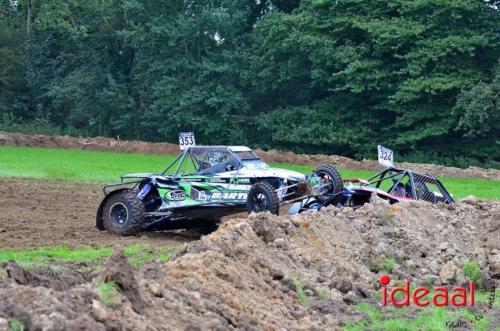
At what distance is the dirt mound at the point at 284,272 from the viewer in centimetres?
820

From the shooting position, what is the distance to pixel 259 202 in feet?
62.1

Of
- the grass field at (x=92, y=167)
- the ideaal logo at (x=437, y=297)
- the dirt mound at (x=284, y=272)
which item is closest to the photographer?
the dirt mound at (x=284, y=272)

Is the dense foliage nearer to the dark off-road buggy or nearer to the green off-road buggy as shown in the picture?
the dark off-road buggy

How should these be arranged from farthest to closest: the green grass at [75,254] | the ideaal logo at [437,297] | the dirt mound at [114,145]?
the dirt mound at [114,145], the green grass at [75,254], the ideaal logo at [437,297]

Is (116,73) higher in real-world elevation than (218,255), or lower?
higher

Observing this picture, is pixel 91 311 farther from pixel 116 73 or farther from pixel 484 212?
pixel 116 73

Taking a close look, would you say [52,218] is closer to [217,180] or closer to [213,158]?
[213,158]

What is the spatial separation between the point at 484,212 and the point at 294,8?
40362mm

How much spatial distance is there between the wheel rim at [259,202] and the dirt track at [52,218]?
5.51 feet

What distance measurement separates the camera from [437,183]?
22.0m

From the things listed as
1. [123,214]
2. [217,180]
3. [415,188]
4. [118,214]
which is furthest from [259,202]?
[415,188]

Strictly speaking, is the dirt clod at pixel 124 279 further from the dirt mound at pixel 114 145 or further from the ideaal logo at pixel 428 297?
the dirt mound at pixel 114 145

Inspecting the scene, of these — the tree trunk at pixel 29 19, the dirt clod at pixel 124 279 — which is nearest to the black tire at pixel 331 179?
the dirt clod at pixel 124 279

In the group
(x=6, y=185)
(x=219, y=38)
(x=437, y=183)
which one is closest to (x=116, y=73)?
(x=219, y=38)
